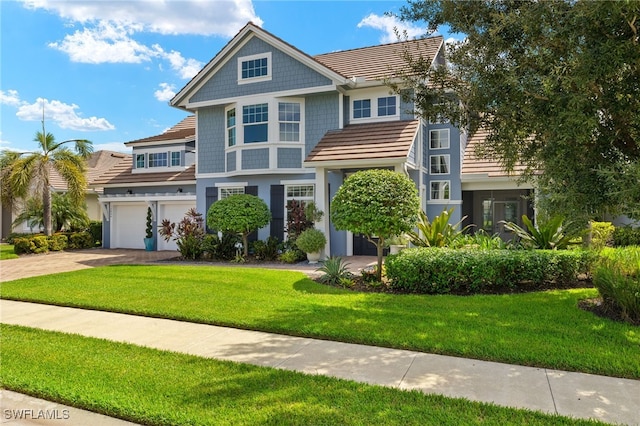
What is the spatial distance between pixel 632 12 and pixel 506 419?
16.5ft

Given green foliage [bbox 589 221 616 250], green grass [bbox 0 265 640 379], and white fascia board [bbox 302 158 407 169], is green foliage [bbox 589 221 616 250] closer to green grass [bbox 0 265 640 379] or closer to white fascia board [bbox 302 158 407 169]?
green grass [bbox 0 265 640 379]

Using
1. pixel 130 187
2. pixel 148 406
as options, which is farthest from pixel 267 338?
pixel 130 187

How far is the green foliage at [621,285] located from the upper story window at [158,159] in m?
18.8

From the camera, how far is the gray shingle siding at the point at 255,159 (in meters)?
15.4

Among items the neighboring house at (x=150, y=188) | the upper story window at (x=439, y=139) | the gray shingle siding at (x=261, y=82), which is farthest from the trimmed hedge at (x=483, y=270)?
the neighboring house at (x=150, y=188)

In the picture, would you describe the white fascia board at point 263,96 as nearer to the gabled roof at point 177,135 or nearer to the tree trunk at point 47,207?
the gabled roof at point 177,135

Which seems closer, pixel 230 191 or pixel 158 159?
pixel 230 191

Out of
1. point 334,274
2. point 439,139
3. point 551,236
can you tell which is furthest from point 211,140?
point 551,236

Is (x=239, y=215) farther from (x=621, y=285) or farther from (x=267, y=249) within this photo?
(x=621, y=285)

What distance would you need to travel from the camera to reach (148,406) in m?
3.78

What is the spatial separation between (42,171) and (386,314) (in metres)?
19.1

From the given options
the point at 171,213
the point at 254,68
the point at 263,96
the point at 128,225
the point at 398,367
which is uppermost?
the point at 254,68

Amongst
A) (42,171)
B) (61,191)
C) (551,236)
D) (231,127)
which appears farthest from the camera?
(61,191)

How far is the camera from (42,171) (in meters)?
19.0
